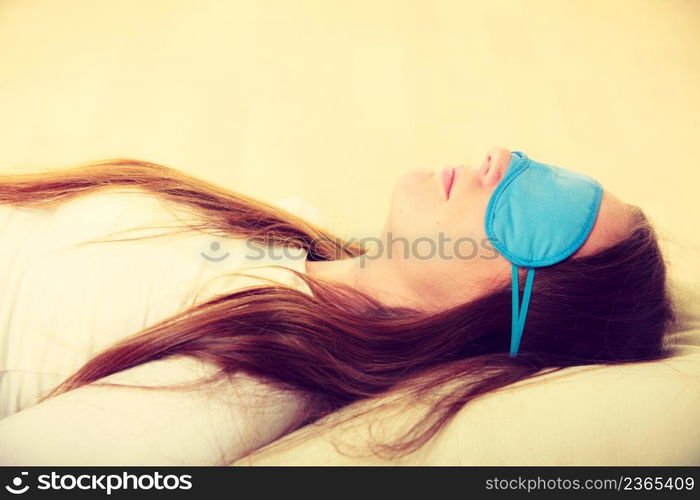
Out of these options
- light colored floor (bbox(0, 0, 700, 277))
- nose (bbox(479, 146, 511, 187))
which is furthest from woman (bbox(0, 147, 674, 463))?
light colored floor (bbox(0, 0, 700, 277))

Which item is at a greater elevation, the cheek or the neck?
the cheek

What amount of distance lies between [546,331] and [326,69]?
130cm

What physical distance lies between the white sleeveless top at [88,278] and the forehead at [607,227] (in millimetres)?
511

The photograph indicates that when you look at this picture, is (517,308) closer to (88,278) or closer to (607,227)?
(607,227)

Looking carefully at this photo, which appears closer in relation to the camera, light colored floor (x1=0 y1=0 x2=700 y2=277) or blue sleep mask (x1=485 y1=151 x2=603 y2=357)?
→ blue sleep mask (x1=485 y1=151 x2=603 y2=357)

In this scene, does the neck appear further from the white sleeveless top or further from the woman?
the white sleeveless top

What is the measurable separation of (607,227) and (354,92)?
110 centimetres

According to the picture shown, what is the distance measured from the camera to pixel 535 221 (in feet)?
3.14

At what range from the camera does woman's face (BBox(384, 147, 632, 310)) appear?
98 centimetres

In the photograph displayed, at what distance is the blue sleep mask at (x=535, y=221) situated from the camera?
95cm

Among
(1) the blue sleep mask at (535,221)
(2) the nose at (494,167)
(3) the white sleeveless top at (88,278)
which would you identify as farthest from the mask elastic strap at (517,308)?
(3) the white sleeveless top at (88,278)

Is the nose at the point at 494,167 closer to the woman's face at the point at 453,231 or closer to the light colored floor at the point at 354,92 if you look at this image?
the woman's face at the point at 453,231

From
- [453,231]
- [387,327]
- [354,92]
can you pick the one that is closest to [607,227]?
[453,231]
